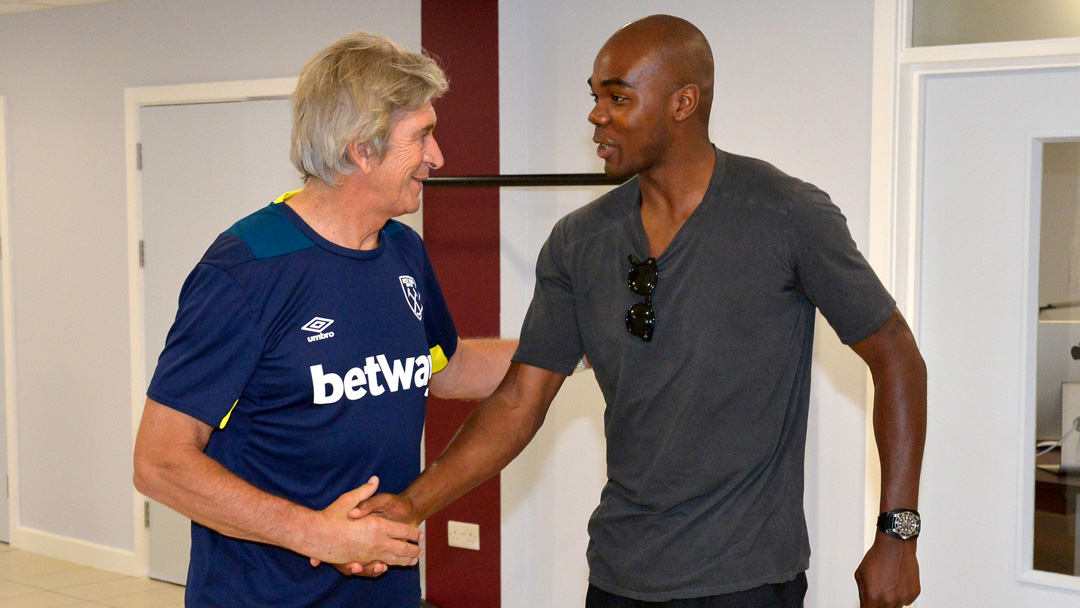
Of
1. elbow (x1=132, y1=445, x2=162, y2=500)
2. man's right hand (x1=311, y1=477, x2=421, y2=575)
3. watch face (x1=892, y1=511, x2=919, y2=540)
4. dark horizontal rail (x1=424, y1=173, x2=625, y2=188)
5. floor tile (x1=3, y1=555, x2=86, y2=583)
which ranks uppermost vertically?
dark horizontal rail (x1=424, y1=173, x2=625, y2=188)

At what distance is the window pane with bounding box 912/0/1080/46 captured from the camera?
280 cm

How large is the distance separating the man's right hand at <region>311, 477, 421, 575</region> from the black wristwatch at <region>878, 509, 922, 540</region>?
0.84m

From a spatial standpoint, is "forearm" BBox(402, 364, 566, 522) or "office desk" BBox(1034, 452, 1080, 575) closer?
"forearm" BBox(402, 364, 566, 522)

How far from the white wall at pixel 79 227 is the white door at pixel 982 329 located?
2.98 m

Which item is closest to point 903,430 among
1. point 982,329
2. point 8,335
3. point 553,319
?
point 553,319

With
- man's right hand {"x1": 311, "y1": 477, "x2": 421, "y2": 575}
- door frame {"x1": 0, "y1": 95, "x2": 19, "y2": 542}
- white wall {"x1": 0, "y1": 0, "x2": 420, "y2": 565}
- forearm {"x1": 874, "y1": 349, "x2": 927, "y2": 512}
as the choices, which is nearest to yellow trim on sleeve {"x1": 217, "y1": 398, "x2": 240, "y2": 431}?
man's right hand {"x1": 311, "y1": 477, "x2": 421, "y2": 575}

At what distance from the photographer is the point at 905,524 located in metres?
1.71

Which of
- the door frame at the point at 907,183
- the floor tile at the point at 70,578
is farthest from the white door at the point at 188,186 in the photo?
the door frame at the point at 907,183

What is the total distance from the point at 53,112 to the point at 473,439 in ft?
12.9

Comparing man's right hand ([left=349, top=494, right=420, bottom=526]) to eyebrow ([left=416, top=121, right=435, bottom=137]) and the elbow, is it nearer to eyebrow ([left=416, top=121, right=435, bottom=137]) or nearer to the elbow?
the elbow

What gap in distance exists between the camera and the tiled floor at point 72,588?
4.55 meters

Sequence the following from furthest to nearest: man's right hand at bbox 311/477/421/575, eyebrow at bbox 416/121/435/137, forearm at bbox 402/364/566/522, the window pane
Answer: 1. the window pane
2. forearm at bbox 402/364/566/522
3. eyebrow at bbox 416/121/435/137
4. man's right hand at bbox 311/477/421/575

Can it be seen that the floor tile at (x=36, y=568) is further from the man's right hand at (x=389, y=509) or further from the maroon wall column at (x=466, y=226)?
the man's right hand at (x=389, y=509)

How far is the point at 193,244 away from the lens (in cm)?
471
